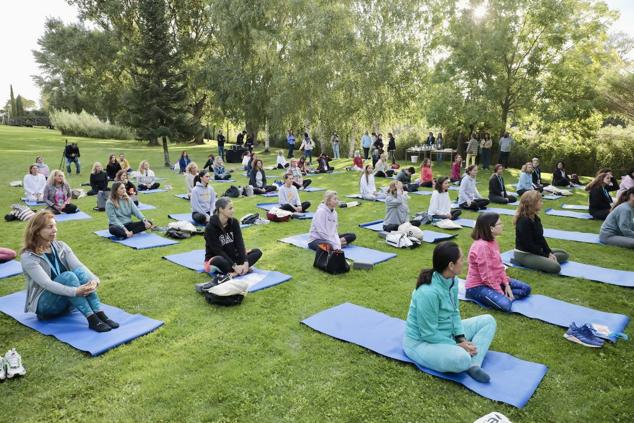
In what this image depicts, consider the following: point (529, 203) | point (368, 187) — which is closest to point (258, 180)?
point (368, 187)

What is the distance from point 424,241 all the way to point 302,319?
416 cm

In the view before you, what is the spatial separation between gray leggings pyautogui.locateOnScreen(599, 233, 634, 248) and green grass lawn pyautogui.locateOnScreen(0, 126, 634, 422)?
7.71ft

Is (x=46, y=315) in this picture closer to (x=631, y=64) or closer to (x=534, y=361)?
(x=534, y=361)

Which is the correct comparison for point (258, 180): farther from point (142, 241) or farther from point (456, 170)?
point (456, 170)

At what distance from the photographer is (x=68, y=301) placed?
4.77 m

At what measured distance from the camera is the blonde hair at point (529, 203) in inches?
236

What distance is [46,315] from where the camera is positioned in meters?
4.73

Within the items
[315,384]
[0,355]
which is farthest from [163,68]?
[315,384]

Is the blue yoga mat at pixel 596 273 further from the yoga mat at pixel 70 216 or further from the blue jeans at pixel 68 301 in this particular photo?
the yoga mat at pixel 70 216

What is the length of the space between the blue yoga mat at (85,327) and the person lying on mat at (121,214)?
302 cm

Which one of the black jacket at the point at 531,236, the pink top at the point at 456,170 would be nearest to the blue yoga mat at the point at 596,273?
the black jacket at the point at 531,236

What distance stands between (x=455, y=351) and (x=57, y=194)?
10.3 m

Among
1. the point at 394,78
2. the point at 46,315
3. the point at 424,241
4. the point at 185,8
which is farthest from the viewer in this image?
the point at 185,8

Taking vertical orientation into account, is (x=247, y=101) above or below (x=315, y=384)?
above
